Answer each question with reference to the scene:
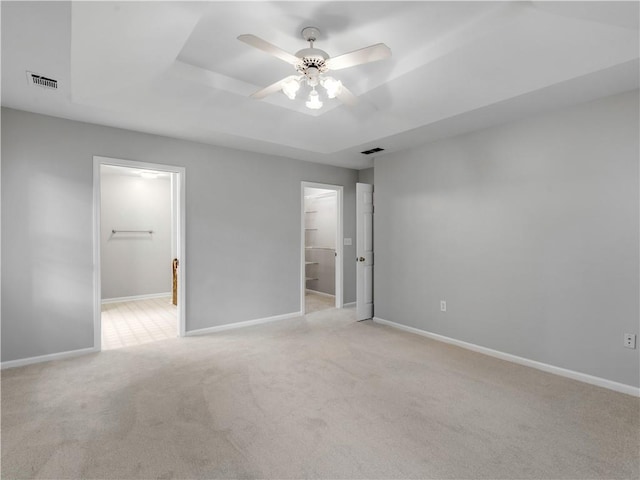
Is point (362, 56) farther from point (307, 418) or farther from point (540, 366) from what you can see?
point (540, 366)

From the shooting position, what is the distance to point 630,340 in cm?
273

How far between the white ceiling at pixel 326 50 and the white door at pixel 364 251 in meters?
1.37

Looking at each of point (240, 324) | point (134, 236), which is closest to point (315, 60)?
point (240, 324)

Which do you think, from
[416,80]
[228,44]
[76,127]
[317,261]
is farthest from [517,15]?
[317,261]

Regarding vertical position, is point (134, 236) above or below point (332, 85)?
below

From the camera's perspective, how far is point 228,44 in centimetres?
256

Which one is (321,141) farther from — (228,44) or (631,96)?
(631,96)

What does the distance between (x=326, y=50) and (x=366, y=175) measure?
3.45m

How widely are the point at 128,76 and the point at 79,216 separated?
1603 mm

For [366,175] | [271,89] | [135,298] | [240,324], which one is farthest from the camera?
[135,298]

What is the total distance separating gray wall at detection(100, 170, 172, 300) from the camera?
6449mm

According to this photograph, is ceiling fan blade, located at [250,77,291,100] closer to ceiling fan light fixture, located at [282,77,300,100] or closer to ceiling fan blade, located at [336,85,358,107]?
ceiling fan light fixture, located at [282,77,300,100]

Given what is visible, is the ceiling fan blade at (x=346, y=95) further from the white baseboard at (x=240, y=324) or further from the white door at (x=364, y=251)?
the white baseboard at (x=240, y=324)

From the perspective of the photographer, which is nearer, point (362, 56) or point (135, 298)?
point (362, 56)
